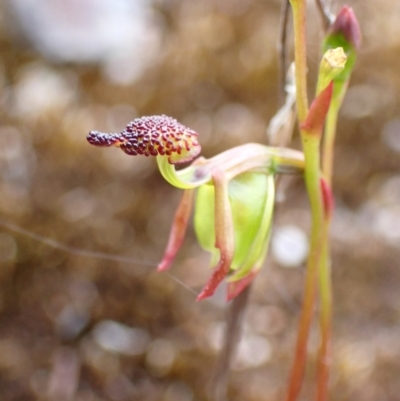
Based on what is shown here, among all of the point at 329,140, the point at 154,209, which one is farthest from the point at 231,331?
the point at 154,209

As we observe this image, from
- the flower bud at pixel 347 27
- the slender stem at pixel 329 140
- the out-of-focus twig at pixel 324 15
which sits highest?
the out-of-focus twig at pixel 324 15

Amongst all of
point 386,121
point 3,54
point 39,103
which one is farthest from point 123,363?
point 386,121

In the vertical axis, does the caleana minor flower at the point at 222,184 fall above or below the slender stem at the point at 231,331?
above

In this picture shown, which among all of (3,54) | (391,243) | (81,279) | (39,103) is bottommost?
(81,279)

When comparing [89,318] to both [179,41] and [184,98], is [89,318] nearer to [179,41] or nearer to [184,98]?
[184,98]

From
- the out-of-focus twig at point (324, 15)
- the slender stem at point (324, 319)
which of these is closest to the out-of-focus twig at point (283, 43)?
the out-of-focus twig at point (324, 15)

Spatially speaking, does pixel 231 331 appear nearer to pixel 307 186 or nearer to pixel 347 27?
pixel 307 186

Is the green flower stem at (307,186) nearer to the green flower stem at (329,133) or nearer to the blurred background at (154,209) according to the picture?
the green flower stem at (329,133)
